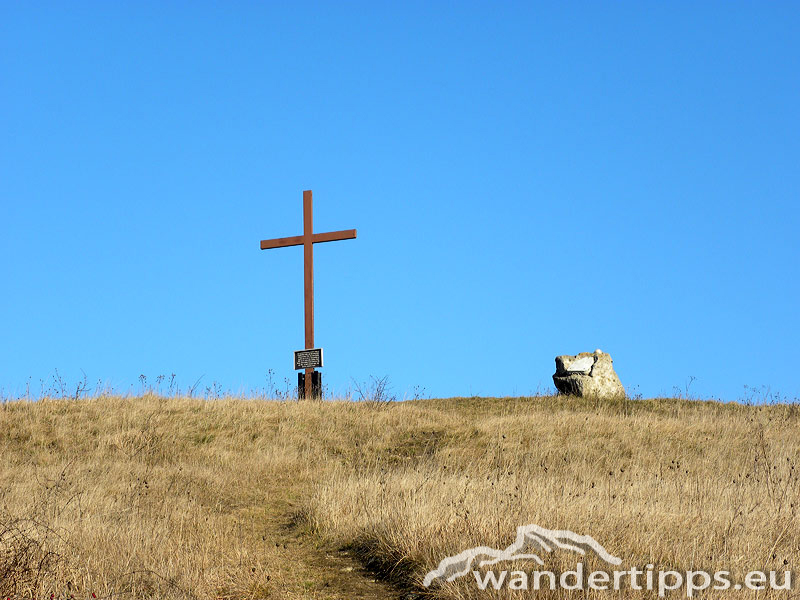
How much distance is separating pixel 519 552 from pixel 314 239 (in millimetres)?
13848

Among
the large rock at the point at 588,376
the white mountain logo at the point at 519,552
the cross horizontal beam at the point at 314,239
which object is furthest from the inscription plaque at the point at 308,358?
the white mountain logo at the point at 519,552

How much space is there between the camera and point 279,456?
1262 centimetres

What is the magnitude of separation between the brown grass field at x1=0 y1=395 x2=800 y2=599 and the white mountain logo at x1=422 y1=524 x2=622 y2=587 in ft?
0.44

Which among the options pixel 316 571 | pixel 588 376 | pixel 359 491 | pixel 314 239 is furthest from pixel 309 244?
pixel 316 571

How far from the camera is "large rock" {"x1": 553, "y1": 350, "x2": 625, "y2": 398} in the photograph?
60.8 ft

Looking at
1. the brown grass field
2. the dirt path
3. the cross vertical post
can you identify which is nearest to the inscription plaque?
the cross vertical post

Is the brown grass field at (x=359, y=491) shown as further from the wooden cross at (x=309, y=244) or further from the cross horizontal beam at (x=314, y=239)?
the cross horizontal beam at (x=314, y=239)

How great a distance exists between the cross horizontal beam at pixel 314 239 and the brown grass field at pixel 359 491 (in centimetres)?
458

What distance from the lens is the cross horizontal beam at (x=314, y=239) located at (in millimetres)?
19016

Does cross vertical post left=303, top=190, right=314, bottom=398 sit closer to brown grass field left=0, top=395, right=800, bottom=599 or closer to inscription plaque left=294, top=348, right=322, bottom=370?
inscription plaque left=294, top=348, right=322, bottom=370

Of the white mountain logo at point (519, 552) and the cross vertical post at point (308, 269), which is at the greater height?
the cross vertical post at point (308, 269)

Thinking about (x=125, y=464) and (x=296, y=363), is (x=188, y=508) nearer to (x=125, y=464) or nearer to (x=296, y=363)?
(x=125, y=464)

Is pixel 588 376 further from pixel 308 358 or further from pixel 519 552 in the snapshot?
pixel 519 552

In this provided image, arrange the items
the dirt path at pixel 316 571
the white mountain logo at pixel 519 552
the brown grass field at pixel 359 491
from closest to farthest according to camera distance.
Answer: the white mountain logo at pixel 519 552
the brown grass field at pixel 359 491
the dirt path at pixel 316 571
